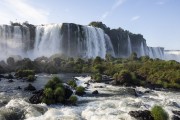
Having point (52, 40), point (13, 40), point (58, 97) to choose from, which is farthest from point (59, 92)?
point (52, 40)

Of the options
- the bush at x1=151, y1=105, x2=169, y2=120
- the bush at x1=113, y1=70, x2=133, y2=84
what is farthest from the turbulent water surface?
the bush at x1=113, y1=70, x2=133, y2=84

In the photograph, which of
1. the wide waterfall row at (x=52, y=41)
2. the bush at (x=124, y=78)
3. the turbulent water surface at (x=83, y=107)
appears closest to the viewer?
the turbulent water surface at (x=83, y=107)

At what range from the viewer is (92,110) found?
84.5ft

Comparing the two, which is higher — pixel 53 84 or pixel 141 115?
pixel 53 84

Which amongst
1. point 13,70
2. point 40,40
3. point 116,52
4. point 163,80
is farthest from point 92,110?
point 116,52

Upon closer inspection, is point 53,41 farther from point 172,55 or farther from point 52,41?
point 172,55

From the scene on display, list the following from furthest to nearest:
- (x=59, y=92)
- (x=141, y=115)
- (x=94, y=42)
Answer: (x=94, y=42) < (x=59, y=92) < (x=141, y=115)

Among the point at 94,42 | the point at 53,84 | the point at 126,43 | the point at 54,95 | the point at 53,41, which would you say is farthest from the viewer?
the point at 126,43

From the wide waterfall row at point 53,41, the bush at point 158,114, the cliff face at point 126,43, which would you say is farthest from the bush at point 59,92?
the cliff face at point 126,43

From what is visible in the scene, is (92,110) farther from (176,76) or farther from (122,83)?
(176,76)

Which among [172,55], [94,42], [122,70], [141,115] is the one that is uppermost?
[94,42]

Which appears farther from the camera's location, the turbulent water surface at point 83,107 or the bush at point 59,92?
the bush at point 59,92

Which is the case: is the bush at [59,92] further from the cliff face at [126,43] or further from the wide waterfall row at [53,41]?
the cliff face at [126,43]

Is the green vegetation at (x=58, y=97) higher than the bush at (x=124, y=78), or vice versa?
the bush at (x=124, y=78)
